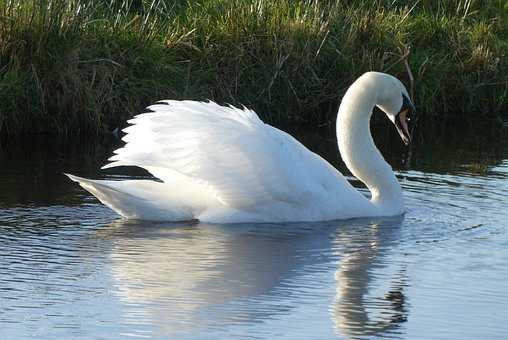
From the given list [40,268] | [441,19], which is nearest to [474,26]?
[441,19]

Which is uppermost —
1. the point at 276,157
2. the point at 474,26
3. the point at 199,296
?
the point at 474,26

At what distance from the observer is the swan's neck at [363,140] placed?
881 cm

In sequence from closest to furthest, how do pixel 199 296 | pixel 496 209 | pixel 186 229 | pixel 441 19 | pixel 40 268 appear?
pixel 199 296, pixel 40 268, pixel 186 229, pixel 496 209, pixel 441 19

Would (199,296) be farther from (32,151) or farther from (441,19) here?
(441,19)

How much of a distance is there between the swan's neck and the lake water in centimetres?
27

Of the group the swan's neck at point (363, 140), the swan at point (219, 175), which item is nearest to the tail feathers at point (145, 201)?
the swan at point (219, 175)

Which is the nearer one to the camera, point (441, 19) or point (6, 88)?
point (6, 88)

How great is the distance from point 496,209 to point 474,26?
569 cm

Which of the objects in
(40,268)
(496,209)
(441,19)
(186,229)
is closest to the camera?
(40,268)

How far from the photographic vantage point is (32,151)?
10.7m

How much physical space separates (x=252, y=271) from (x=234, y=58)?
5.32 meters

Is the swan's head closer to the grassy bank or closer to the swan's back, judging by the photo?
the swan's back

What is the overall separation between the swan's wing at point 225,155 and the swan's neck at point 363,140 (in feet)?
1.88

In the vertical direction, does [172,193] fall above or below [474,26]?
below
